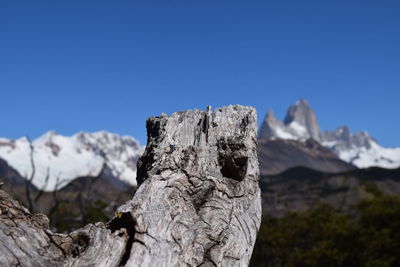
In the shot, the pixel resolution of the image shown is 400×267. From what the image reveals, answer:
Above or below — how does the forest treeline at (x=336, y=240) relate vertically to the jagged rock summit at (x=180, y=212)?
above

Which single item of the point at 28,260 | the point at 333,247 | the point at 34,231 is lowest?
the point at 28,260

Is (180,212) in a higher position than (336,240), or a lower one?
lower

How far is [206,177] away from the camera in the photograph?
3680 mm

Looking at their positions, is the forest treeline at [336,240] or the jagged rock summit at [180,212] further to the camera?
the forest treeline at [336,240]

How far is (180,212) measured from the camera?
Answer: 10.9 ft

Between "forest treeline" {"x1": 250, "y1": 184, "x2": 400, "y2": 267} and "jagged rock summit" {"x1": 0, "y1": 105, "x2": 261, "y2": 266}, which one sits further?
"forest treeline" {"x1": 250, "y1": 184, "x2": 400, "y2": 267}

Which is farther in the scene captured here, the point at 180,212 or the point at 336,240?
the point at 336,240

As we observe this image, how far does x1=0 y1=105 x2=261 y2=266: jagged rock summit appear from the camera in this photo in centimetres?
282

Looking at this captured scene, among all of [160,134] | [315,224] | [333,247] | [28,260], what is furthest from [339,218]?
[28,260]

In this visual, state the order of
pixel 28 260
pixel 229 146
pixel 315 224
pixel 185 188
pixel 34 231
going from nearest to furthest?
pixel 28 260
pixel 34 231
pixel 185 188
pixel 229 146
pixel 315 224

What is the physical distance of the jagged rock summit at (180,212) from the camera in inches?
111

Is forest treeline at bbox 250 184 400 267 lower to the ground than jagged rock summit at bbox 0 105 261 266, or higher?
higher

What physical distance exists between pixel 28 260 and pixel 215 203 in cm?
146

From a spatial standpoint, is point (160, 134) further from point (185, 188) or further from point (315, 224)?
point (315, 224)
